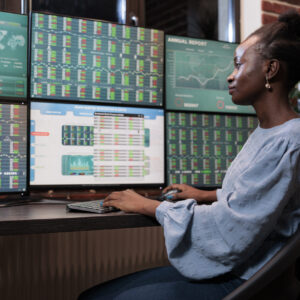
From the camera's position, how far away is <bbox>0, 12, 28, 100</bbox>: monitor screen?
164 cm

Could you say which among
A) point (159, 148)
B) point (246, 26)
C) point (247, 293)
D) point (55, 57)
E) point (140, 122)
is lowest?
point (247, 293)

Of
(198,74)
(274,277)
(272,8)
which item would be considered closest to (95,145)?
(198,74)

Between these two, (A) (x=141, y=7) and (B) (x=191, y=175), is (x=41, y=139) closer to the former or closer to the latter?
(B) (x=191, y=175)

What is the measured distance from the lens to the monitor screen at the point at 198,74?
195 centimetres

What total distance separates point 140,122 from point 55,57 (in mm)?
517

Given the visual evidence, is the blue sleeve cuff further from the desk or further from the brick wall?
the brick wall

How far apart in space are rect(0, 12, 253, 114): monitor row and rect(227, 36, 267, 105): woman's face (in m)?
0.79

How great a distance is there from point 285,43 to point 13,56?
1197 millimetres

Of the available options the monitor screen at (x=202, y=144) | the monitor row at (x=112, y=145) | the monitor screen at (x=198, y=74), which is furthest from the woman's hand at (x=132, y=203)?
the monitor screen at (x=198, y=74)

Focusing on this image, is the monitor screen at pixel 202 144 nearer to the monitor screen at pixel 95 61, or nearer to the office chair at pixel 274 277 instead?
the monitor screen at pixel 95 61

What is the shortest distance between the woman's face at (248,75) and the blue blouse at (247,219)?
17 cm

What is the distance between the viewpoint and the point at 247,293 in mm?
740

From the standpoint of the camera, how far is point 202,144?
6.47 feet

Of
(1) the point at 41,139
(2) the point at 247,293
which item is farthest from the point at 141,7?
(2) the point at 247,293
